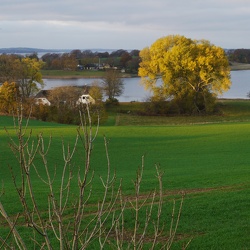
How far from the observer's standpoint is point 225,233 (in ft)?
29.8

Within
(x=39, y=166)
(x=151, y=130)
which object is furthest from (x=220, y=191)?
(x=151, y=130)

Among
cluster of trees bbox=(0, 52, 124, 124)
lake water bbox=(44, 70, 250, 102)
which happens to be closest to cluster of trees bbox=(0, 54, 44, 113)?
cluster of trees bbox=(0, 52, 124, 124)

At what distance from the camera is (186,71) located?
54.5 m

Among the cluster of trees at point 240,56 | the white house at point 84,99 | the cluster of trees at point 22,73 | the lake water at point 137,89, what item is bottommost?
the lake water at point 137,89

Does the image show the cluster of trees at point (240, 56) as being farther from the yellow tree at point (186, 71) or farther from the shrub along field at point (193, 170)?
the shrub along field at point (193, 170)

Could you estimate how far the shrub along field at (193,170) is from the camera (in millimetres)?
9461

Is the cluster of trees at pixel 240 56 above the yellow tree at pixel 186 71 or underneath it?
above

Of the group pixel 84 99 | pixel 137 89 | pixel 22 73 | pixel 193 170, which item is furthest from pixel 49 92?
pixel 84 99

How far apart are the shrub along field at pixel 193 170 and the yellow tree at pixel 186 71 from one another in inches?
717

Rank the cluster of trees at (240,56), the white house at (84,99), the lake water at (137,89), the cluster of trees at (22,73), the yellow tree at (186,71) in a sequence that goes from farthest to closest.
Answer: the cluster of trees at (240,56)
the lake water at (137,89)
the cluster of trees at (22,73)
the yellow tree at (186,71)
the white house at (84,99)

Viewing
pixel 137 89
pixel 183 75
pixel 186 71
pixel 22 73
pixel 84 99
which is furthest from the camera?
pixel 137 89

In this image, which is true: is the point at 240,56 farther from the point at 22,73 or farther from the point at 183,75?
the point at 183,75

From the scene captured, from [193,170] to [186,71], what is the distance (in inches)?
1441

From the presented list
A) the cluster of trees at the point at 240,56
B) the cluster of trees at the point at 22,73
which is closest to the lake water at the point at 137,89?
the cluster of trees at the point at 22,73
